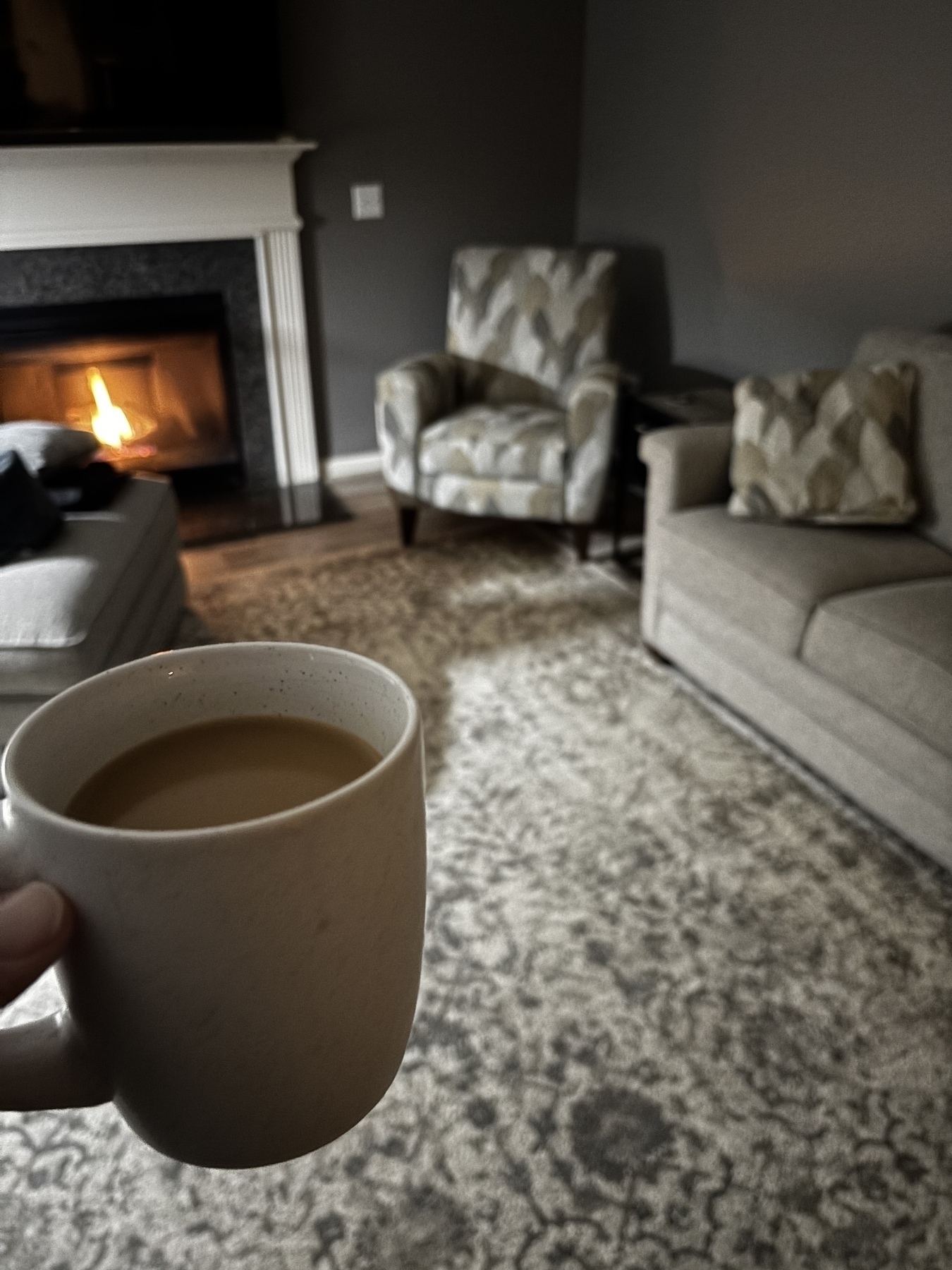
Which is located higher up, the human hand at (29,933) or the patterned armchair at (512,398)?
the human hand at (29,933)

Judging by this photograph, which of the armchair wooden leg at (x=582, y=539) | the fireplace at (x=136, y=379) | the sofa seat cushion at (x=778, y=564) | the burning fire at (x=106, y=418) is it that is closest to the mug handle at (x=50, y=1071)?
the sofa seat cushion at (x=778, y=564)

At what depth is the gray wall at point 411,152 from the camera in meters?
3.36

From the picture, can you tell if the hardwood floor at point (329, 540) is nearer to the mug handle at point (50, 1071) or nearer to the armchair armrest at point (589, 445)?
the armchair armrest at point (589, 445)

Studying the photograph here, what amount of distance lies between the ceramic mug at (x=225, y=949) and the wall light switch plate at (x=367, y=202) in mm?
3647

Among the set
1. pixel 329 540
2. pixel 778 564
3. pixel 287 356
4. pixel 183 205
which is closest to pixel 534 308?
pixel 287 356

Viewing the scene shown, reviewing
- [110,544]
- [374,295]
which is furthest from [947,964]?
[374,295]

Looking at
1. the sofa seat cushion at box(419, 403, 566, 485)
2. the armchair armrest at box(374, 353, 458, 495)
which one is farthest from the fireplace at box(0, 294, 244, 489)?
the sofa seat cushion at box(419, 403, 566, 485)

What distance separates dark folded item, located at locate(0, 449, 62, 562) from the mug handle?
1.87 meters

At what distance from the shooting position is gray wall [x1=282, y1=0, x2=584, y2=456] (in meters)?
3.36

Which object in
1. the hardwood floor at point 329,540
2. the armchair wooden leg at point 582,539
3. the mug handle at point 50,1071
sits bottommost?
the hardwood floor at point 329,540

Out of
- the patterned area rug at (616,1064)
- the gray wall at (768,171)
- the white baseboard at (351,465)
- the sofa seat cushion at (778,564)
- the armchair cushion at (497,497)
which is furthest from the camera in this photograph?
the white baseboard at (351,465)

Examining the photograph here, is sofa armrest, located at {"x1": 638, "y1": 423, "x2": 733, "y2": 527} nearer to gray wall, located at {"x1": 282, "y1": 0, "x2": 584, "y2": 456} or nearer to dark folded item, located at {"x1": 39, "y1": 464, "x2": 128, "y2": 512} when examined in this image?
dark folded item, located at {"x1": 39, "y1": 464, "x2": 128, "y2": 512}

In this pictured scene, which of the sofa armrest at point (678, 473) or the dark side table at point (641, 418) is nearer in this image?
the sofa armrest at point (678, 473)

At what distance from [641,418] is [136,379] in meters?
1.95
